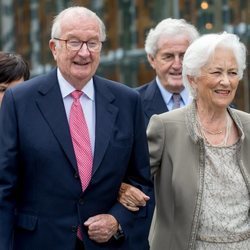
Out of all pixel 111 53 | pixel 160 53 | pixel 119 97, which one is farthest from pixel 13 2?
pixel 119 97

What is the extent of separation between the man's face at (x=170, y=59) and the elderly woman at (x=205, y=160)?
1.70m

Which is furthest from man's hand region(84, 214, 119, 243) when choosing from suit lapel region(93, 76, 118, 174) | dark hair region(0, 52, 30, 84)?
dark hair region(0, 52, 30, 84)

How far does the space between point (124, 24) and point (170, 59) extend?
7.39 metres

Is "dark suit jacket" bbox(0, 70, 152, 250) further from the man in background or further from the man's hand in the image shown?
the man in background

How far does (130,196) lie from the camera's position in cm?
523

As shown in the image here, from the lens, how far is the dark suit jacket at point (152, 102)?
689 cm

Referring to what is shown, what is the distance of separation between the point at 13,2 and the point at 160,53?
1168 cm

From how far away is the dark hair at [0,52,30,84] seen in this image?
21.4 ft

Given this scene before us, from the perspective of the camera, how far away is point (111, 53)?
15.2m

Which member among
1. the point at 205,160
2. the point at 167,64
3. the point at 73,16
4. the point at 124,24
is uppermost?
the point at 73,16

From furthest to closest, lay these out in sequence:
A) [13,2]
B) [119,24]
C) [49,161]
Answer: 1. [13,2]
2. [119,24]
3. [49,161]

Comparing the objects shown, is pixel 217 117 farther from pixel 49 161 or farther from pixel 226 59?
pixel 49 161

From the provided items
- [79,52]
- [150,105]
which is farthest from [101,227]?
[150,105]

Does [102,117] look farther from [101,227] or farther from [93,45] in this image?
[101,227]
